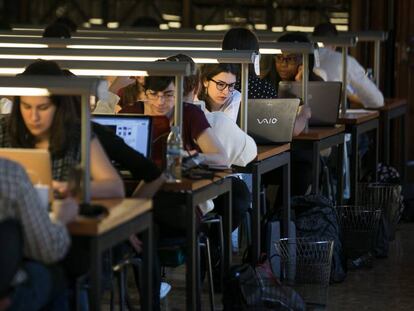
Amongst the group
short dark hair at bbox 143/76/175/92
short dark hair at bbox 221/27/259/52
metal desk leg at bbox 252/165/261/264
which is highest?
short dark hair at bbox 221/27/259/52

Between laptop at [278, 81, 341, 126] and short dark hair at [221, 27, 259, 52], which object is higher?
short dark hair at [221, 27, 259, 52]

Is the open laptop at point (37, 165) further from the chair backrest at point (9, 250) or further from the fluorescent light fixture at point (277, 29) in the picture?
the fluorescent light fixture at point (277, 29)

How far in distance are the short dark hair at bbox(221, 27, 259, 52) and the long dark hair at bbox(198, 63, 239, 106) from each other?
14.6 inches

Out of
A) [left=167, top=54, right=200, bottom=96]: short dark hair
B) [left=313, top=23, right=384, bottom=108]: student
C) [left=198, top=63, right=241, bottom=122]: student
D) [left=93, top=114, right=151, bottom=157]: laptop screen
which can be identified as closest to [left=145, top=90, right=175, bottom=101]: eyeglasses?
[left=167, top=54, right=200, bottom=96]: short dark hair

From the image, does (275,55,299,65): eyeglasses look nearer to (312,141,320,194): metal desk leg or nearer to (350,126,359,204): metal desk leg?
(350,126,359,204): metal desk leg

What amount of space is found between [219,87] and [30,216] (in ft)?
8.71

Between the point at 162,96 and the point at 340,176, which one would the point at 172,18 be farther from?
the point at 162,96

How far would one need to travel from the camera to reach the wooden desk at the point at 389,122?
361 inches

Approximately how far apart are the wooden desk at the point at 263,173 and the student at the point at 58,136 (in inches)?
61.8

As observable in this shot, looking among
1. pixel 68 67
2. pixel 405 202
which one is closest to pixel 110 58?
pixel 68 67

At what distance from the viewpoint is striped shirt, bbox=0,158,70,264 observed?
4.01 m

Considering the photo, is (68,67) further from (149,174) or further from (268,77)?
(268,77)

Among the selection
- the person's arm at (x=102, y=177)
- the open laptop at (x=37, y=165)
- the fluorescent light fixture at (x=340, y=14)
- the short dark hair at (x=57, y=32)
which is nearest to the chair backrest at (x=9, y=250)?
the open laptop at (x=37, y=165)

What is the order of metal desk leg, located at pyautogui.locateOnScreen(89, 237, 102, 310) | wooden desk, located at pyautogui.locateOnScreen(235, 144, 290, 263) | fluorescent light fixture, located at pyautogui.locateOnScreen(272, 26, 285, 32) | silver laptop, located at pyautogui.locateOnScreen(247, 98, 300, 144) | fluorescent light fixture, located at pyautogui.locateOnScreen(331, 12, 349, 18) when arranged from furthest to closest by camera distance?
fluorescent light fixture, located at pyautogui.locateOnScreen(272, 26, 285, 32)
fluorescent light fixture, located at pyautogui.locateOnScreen(331, 12, 349, 18)
silver laptop, located at pyautogui.locateOnScreen(247, 98, 300, 144)
wooden desk, located at pyautogui.locateOnScreen(235, 144, 290, 263)
metal desk leg, located at pyautogui.locateOnScreen(89, 237, 102, 310)
